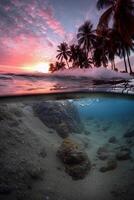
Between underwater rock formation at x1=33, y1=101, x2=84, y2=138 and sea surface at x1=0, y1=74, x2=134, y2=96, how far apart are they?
8331 mm

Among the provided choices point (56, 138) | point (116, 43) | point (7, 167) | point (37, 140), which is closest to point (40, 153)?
point (37, 140)

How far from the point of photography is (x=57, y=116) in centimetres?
2511

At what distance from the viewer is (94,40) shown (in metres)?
43.9

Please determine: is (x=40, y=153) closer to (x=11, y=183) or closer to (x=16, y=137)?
(x=16, y=137)

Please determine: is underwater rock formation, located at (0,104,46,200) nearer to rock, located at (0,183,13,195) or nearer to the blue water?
rock, located at (0,183,13,195)

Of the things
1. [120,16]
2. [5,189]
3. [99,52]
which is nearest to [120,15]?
[120,16]

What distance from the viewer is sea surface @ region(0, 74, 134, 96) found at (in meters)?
13.1

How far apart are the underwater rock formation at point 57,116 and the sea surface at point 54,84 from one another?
833cm

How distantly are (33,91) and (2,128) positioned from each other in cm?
553

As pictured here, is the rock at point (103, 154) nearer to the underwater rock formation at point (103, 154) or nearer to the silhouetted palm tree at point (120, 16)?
the underwater rock formation at point (103, 154)

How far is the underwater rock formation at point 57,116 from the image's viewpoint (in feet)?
76.6

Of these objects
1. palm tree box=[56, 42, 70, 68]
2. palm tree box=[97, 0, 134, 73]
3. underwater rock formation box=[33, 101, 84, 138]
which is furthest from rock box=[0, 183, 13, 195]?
palm tree box=[56, 42, 70, 68]

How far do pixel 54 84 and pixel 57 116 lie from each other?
10.9 meters

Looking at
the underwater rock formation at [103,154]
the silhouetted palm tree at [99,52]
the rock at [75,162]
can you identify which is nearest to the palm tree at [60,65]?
the silhouetted palm tree at [99,52]
